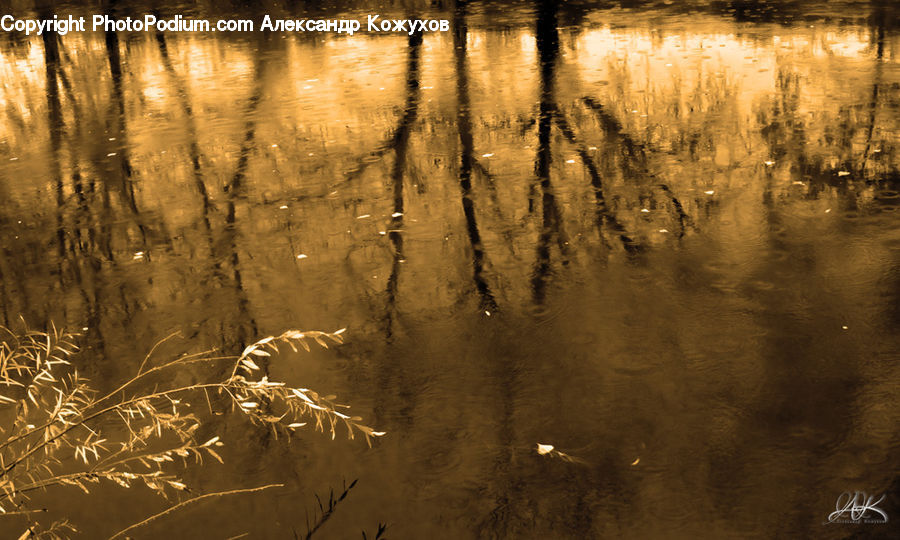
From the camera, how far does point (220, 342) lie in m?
5.83

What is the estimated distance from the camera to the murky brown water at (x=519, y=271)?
166 inches

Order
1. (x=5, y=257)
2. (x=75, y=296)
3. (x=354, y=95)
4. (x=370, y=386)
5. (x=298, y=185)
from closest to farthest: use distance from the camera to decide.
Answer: (x=370, y=386), (x=75, y=296), (x=5, y=257), (x=298, y=185), (x=354, y=95)

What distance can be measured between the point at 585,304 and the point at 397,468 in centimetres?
199

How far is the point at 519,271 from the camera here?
257 inches

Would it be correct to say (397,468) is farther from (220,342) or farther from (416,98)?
(416,98)

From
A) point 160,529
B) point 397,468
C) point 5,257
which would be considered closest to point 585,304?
point 397,468
